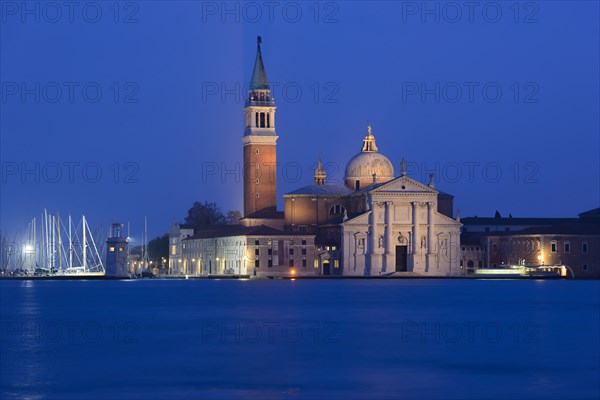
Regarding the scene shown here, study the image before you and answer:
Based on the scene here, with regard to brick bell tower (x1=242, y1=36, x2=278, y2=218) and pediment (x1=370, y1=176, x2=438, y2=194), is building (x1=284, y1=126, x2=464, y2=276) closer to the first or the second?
pediment (x1=370, y1=176, x2=438, y2=194)

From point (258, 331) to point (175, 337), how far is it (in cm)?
251

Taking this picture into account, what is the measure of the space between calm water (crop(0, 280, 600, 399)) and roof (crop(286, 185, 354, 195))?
2003 inches

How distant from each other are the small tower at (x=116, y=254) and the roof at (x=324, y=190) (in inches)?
517

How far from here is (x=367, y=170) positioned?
11131cm

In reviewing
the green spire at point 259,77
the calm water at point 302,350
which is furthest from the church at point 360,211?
the calm water at point 302,350

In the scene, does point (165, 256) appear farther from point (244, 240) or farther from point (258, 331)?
point (258, 331)

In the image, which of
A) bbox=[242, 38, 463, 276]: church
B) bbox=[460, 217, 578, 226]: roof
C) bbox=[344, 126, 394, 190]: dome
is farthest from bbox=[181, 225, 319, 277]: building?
bbox=[460, 217, 578, 226]: roof

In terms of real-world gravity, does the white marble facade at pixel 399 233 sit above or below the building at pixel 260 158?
below

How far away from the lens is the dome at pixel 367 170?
11094cm

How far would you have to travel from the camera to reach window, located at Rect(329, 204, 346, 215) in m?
108

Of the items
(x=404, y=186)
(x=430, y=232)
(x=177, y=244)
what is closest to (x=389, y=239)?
(x=430, y=232)

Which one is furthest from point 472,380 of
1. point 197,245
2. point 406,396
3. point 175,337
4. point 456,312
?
point 197,245

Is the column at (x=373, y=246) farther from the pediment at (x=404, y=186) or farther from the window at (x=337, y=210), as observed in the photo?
the window at (x=337, y=210)

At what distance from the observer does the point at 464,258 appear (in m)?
106
